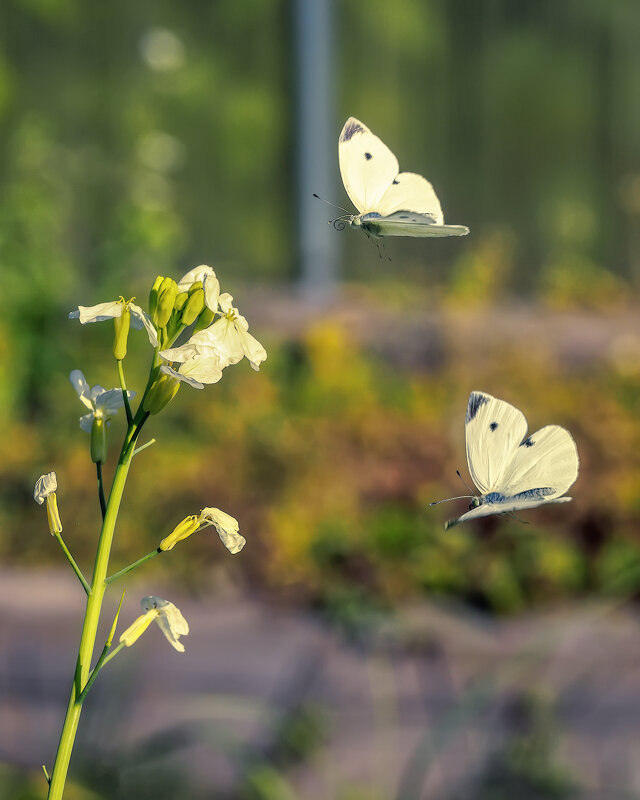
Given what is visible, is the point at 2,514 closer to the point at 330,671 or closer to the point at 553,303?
the point at 330,671

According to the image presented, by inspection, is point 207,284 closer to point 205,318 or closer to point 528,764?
point 205,318

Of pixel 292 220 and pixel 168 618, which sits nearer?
pixel 168 618

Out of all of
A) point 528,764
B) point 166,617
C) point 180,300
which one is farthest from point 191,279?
point 528,764

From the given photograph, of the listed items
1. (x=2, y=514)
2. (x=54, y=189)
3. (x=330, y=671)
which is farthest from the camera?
(x=54, y=189)

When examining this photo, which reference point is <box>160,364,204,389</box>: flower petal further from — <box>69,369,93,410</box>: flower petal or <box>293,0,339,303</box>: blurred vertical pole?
<box>293,0,339,303</box>: blurred vertical pole

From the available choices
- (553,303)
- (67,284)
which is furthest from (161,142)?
(553,303)
